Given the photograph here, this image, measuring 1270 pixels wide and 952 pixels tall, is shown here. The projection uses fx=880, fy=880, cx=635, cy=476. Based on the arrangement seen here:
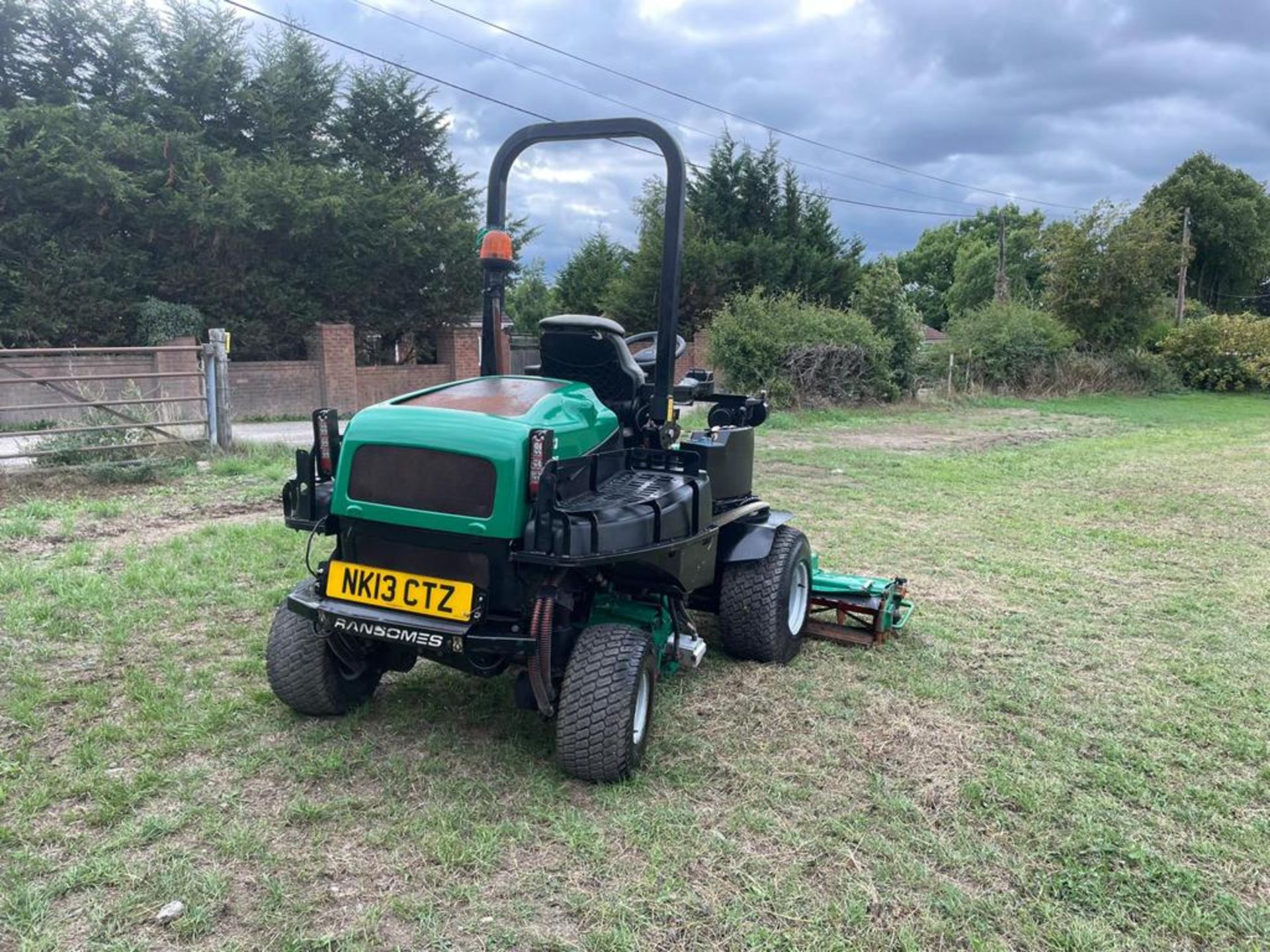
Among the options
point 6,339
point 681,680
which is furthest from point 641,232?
point 681,680

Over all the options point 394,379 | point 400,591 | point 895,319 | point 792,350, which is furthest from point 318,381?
point 400,591

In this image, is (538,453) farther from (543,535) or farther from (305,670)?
(305,670)

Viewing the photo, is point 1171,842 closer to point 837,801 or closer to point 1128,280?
point 837,801

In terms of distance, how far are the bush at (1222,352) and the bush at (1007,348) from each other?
21.7ft

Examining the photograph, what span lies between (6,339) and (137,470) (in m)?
8.08

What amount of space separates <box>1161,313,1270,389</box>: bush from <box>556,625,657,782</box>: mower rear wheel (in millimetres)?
29187

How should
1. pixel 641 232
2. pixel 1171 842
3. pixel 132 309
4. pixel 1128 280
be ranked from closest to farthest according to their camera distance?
pixel 1171 842 → pixel 132 309 → pixel 641 232 → pixel 1128 280

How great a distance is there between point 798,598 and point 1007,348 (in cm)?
2046

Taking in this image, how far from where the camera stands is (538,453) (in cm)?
293

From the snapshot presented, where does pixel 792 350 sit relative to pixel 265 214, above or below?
below

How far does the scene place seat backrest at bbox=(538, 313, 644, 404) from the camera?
148 inches

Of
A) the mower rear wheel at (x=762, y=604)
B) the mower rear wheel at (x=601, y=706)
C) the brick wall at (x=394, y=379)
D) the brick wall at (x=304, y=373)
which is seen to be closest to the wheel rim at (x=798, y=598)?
the mower rear wheel at (x=762, y=604)

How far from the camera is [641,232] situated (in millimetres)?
21781

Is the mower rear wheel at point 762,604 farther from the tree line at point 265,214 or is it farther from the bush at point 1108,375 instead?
the bush at point 1108,375
